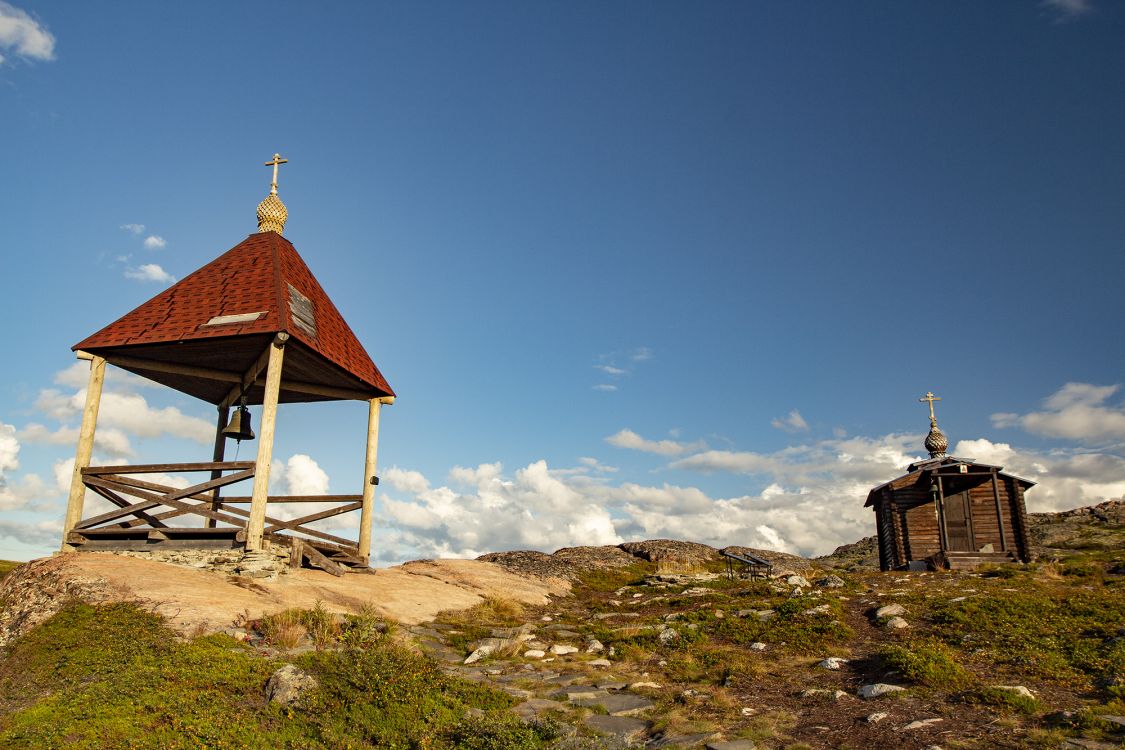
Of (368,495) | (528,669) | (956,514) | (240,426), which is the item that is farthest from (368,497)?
(956,514)

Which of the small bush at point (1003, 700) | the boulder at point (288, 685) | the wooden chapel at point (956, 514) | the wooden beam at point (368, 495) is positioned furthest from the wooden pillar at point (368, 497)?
the wooden chapel at point (956, 514)

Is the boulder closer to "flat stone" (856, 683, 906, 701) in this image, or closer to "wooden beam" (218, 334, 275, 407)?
"flat stone" (856, 683, 906, 701)

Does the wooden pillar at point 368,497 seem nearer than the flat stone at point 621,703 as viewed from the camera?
No

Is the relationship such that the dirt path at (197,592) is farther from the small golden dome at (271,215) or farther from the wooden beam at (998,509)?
the wooden beam at (998,509)

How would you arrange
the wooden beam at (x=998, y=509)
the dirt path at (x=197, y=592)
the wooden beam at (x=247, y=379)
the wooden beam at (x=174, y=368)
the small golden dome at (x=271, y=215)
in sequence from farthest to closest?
the wooden beam at (x=998, y=509) < the small golden dome at (x=271, y=215) < the wooden beam at (x=174, y=368) < the wooden beam at (x=247, y=379) < the dirt path at (x=197, y=592)

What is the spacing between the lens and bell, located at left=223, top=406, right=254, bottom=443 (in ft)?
53.0

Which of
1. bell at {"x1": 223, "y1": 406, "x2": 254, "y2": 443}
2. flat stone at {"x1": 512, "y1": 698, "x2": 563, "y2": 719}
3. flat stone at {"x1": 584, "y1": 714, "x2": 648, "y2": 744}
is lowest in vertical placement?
flat stone at {"x1": 584, "y1": 714, "x2": 648, "y2": 744}

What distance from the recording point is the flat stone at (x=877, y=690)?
8508 millimetres

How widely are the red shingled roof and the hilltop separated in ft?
15.4

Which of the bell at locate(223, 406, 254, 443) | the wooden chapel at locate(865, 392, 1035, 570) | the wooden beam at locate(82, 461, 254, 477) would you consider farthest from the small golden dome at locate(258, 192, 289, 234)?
the wooden chapel at locate(865, 392, 1035, 570)

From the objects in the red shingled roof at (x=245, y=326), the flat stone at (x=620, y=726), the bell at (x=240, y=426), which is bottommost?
the flat stone at (x=620, y=726)

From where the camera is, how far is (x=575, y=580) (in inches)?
981

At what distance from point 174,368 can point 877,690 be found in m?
15.5

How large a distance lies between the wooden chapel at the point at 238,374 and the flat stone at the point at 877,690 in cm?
1085
